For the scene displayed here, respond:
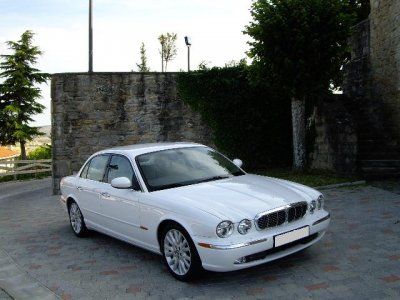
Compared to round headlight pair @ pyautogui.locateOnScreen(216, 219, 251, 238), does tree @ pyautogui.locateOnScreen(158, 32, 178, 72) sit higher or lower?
higher

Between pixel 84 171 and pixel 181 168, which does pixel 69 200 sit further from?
pixel 181 168

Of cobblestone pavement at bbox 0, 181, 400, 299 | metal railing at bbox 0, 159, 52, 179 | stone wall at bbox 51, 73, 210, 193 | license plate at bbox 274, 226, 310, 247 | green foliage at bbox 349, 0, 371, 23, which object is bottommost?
metal railing at bbox 0, 159, 52, 179

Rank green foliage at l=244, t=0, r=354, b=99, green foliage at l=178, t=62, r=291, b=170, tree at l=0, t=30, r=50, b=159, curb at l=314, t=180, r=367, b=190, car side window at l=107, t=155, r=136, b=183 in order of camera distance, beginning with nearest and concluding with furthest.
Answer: car side window at l=107, t=155, r=136, b=183
curb at l=314, t=180, r=367, b=190
green foliage at l=244, t=0, r=354, b=99
green foliage at l=178, t=62, r=291, b=170
tree at l=0, t=30, r=50, b=159

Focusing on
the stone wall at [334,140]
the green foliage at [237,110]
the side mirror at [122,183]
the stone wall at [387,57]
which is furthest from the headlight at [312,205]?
the green foliage at [237,110]

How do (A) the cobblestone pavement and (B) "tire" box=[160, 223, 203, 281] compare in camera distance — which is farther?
(B) "tire" box=[160, 223, 203, 281]

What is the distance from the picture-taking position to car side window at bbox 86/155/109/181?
21.8ft

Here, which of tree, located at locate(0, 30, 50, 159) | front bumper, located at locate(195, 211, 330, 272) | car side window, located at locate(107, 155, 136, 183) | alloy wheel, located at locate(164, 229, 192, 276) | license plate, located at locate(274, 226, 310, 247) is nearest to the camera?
front bumper, located at locate(195, 211, 330, 272)

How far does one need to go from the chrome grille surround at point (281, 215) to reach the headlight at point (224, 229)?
0.90 feet

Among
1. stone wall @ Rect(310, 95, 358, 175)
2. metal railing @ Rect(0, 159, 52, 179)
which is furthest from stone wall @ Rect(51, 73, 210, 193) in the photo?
Answer: metal railing @ Rect(0, 159, 52, 179)

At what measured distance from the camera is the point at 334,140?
1162 centimetres

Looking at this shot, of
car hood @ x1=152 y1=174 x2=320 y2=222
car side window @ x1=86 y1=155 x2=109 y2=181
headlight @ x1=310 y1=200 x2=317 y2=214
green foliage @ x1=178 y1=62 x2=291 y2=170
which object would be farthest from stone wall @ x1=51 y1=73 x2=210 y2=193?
headlight @ x1=310 y1=200 x2=317 y2=214

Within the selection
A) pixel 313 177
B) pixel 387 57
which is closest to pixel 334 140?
pixel 313 177

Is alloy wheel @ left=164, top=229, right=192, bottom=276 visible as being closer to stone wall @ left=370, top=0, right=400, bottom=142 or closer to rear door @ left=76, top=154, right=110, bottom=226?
rear door @ left=76, top=154, right=110, bottom=226

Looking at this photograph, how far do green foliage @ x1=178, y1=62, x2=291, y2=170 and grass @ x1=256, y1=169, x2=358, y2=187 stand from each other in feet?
4.65
